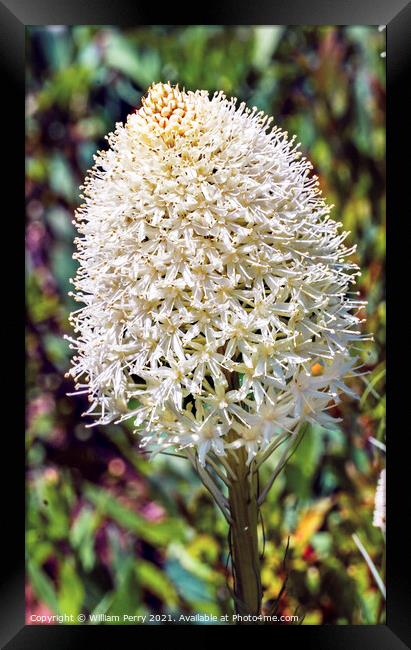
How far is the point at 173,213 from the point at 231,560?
2.53 feet

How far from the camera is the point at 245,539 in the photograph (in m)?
1.49

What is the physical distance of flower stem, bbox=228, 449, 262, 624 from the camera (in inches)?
57.7

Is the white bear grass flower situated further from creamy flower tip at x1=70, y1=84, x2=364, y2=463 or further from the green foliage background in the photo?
the green foliage background

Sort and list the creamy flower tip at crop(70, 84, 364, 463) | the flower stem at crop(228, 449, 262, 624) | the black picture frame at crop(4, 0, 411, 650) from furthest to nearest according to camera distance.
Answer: the black picture frame at crop(4, 0, 411, 650) → the flower stem at crop(228, 449, 262, 624) → the creamy flower tip at crop(70, 84, 364, 463)

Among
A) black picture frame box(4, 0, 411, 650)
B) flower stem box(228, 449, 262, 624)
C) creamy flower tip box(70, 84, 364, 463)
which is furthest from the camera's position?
black picture frame box(4, 0, 411, 650)

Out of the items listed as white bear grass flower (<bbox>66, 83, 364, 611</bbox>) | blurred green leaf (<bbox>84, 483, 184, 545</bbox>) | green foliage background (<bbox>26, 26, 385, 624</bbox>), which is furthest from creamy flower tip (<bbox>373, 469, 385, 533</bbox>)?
blurred green leaf (<bbox>84, 483, 184, 545</bbox>)

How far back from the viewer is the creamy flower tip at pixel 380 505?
1625 mm

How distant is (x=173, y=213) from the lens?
1.29 m

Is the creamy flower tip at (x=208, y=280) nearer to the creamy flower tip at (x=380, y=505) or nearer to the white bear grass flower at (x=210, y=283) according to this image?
the white bear grass flower at (x=210, y=283)
